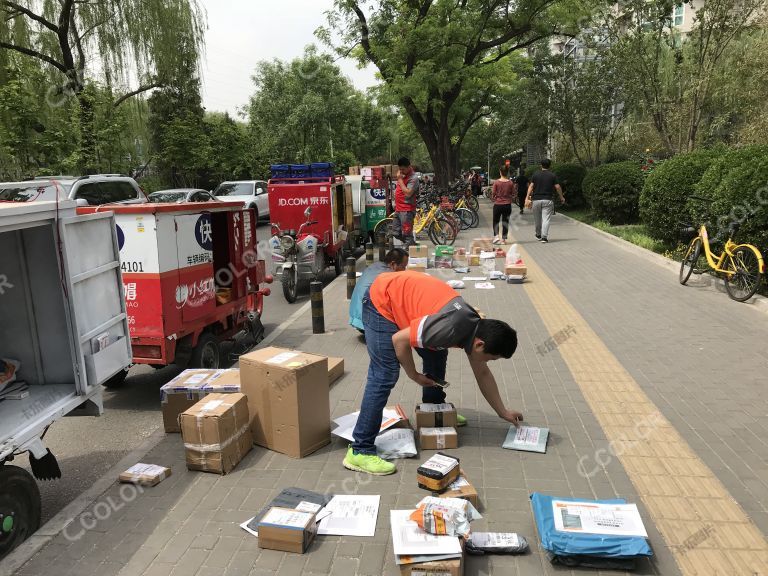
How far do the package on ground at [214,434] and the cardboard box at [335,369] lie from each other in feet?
5.77

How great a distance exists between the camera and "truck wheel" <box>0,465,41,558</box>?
351cm

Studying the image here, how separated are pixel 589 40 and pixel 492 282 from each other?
47.2 feet

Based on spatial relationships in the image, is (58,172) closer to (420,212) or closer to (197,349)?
(420,212)

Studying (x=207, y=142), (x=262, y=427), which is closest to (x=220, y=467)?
(x=262, y=427)

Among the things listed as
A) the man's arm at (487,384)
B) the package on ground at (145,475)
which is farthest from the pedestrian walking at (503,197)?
the package on ground at (145,475)

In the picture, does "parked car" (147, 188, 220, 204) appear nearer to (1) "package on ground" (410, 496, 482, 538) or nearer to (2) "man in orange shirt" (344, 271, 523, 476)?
(2) "man in orange shirt" (344, 271, 523, 476)

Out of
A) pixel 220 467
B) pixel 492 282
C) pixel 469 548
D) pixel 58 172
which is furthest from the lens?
pixel 58 172

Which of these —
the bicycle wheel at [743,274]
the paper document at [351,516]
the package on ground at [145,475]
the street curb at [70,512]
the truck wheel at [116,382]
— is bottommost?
the truck wheel at [116,382]

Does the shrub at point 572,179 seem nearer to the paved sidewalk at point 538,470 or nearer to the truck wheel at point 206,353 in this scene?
the paved sidewalk at point 538,470

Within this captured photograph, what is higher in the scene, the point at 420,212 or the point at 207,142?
the point at 207,142

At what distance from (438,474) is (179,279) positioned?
135 inches

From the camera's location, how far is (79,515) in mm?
3951

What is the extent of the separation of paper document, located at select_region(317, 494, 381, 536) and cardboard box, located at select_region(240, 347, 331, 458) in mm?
766

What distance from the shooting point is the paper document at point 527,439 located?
182 inches
